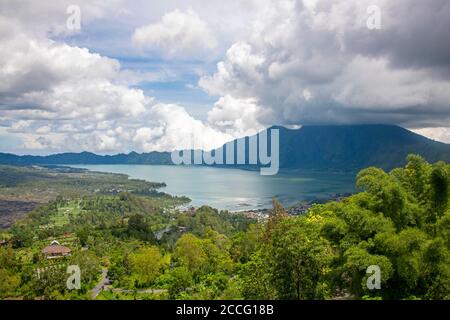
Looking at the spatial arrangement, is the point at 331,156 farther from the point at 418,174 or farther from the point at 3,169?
the point at 418,174

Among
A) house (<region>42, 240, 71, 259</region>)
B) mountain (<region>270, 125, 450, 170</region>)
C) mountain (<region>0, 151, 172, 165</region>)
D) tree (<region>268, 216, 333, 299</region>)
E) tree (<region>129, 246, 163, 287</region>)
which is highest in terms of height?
mountain (<region>270, 125, 450, 170</region>)

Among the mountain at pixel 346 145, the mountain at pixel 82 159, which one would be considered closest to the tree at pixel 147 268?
the mountain at pixel 346 145

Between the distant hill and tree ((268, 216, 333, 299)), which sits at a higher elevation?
the distant hill

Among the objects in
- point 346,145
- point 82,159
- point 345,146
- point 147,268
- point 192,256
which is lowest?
point 147,268

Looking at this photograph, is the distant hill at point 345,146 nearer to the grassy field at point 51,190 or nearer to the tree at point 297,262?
the grassy field at point 51,190

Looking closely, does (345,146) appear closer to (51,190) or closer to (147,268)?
(51,190)

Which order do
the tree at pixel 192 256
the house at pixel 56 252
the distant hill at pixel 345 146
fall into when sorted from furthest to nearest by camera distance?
the distant hill at pixel 345 146 → the house at pixel 56 252 → the tree at pixel 192 256

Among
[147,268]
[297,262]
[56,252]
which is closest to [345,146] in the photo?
[56,252]

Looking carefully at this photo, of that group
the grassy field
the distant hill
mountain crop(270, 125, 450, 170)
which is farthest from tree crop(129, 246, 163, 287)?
mountain crop(270, 125, 450, 170)

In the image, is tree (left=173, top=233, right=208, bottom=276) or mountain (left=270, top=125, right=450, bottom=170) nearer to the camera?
tree (left=173, top=233, right=208, bottom=276)

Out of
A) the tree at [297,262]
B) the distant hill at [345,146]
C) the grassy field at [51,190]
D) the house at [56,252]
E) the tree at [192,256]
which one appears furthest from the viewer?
the distant hill at [345,146]

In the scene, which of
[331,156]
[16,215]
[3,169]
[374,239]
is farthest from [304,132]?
[374,239]

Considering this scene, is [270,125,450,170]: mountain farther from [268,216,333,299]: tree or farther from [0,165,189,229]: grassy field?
[268,216,333,299]: tree
